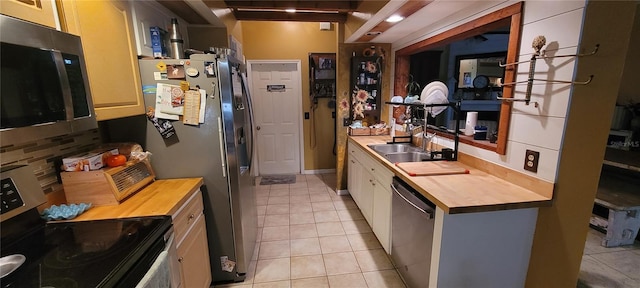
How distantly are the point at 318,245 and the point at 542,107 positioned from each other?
2.04 meters

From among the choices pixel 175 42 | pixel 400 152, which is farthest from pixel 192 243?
pixel 400 152

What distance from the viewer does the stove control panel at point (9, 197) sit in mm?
1019

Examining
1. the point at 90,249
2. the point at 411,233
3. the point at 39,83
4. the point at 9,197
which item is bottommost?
the point at 411,233

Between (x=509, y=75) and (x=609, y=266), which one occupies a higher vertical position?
(x=509, y=75)

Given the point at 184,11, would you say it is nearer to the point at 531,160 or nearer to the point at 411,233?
the point at 411,233

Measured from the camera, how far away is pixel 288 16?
3.23 metres

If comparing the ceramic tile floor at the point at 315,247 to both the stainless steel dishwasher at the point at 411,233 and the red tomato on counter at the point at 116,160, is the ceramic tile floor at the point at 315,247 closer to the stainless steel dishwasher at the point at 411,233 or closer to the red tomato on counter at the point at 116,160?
the stainless steel dishwasher at the point at 411,233

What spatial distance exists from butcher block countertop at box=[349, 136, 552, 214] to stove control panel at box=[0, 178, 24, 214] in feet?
6.35

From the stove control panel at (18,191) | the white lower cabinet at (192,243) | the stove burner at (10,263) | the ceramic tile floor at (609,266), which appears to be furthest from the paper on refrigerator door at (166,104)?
the ceramic tile floor at (609,266)

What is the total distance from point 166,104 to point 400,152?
6.97ft

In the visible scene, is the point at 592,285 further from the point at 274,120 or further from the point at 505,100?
the point at 274,120

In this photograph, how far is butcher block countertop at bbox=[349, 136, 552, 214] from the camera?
1.31 meters

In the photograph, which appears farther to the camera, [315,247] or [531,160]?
[315,247]

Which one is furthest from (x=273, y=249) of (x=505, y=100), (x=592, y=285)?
(x=592, y=285)
